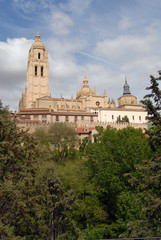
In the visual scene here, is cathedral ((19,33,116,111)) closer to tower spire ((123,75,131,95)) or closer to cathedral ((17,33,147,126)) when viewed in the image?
cathedral ((17,33,147,126))

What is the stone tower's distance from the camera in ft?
312

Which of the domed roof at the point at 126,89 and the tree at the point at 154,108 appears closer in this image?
the tree at the point at 154,108

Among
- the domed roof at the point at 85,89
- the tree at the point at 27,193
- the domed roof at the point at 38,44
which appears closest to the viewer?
the tree at the point at 27,193

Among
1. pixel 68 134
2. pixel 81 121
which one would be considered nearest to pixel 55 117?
pixel 81 121

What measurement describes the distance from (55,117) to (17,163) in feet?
185

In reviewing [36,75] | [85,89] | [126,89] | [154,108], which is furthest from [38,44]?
[154,108]

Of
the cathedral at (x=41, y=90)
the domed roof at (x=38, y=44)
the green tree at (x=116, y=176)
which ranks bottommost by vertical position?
the green tree at (x=116, y=176)

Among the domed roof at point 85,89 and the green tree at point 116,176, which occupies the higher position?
the domed roof at point 85,89

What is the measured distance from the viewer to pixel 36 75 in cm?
9912

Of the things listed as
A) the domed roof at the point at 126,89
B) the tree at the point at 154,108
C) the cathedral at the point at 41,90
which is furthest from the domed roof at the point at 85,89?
the tree at the point at 154,108

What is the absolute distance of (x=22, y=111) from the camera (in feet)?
237

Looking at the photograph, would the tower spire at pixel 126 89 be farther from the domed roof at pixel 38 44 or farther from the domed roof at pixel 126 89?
the domed roof at pixel 38 44

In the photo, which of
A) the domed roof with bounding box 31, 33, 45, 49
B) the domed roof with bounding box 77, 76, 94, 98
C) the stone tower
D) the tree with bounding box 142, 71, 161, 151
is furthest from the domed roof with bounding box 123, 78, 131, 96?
the tree with bounding box 142, 71, 161, 151

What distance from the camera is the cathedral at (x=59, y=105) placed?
2781 inches
